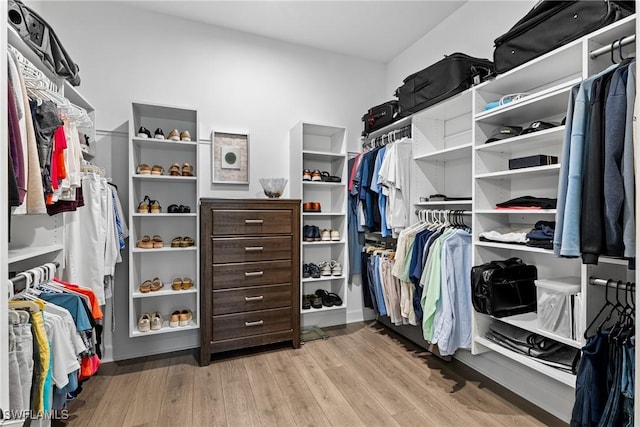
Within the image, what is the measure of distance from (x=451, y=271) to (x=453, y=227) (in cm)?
38

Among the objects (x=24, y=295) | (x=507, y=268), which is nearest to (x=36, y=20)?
(x=24, y=295)

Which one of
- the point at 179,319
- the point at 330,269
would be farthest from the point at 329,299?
the point at 179,319

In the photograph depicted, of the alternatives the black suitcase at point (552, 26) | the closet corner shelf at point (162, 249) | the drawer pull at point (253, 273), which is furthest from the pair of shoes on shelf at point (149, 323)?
the black suitcase at point (552, 26)

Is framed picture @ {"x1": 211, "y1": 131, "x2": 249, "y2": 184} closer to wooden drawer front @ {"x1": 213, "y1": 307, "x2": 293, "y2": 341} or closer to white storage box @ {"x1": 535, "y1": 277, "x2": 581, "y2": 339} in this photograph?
wooden drawer front @ {"x1": 213, "y1": 307, "x2": 293, "y2": 341}

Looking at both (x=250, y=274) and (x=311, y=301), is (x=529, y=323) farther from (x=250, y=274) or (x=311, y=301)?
(x=250, y=274)

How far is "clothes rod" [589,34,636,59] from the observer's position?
4.33 ft

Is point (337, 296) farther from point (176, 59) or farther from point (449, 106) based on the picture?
point (176, 59)

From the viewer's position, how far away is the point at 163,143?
2516mm

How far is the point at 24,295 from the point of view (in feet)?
4.63

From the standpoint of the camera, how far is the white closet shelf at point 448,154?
2223mm

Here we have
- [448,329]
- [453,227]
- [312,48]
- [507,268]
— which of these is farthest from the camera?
[312,48]

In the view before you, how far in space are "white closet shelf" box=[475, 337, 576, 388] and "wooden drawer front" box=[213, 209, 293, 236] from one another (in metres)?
1.64

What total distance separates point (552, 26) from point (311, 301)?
263cm

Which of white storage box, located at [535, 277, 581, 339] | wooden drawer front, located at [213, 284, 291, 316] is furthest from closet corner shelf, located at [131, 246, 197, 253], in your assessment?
white storage box, located at [535, 277, 581, 339]
